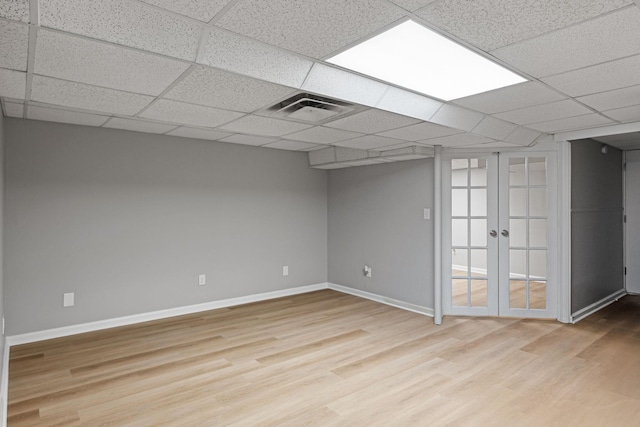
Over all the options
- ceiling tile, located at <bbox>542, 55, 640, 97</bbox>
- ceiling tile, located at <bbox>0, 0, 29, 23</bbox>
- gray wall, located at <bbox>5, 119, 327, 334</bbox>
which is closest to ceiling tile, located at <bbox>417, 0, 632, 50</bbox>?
ceiling tile, located at <bbox>542, 55, 640, 97</bbox>

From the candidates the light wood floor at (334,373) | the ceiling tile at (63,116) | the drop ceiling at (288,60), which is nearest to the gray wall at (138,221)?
the ceiling tile at (63,116)

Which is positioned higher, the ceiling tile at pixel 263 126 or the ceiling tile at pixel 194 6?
the ceiling tile at pixel 194 6

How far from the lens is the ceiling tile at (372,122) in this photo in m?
3.09

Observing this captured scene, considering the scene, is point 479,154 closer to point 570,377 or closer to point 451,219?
point 451,219

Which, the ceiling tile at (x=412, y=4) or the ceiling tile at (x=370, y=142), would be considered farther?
the ceiling tile at (x=370, y=142)

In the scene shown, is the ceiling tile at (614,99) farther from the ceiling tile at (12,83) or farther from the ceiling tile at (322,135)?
the ceiling tile at (12,83)

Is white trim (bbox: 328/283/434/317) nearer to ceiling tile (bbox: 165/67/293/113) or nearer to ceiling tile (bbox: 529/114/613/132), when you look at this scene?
ceiling tile (bbox: 529/114/613/132)

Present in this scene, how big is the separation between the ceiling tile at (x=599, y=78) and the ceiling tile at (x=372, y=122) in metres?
1.07

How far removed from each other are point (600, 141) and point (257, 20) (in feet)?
16.7

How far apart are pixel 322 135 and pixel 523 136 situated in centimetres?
215

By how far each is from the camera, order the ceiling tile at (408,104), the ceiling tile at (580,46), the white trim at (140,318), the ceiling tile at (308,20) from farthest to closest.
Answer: the white trim at (140,318) < the ceiling tile at (408,104) < the ceiling tile at (580,46) < the ceiling tile at (308,20)

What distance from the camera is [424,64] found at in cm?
247

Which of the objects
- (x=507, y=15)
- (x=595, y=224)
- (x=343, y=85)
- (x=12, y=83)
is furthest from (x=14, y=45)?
(x=595, y=224)

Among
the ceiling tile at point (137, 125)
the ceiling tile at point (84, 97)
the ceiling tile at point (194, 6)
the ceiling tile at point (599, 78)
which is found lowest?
the ceiling tile at point (84, 97)
